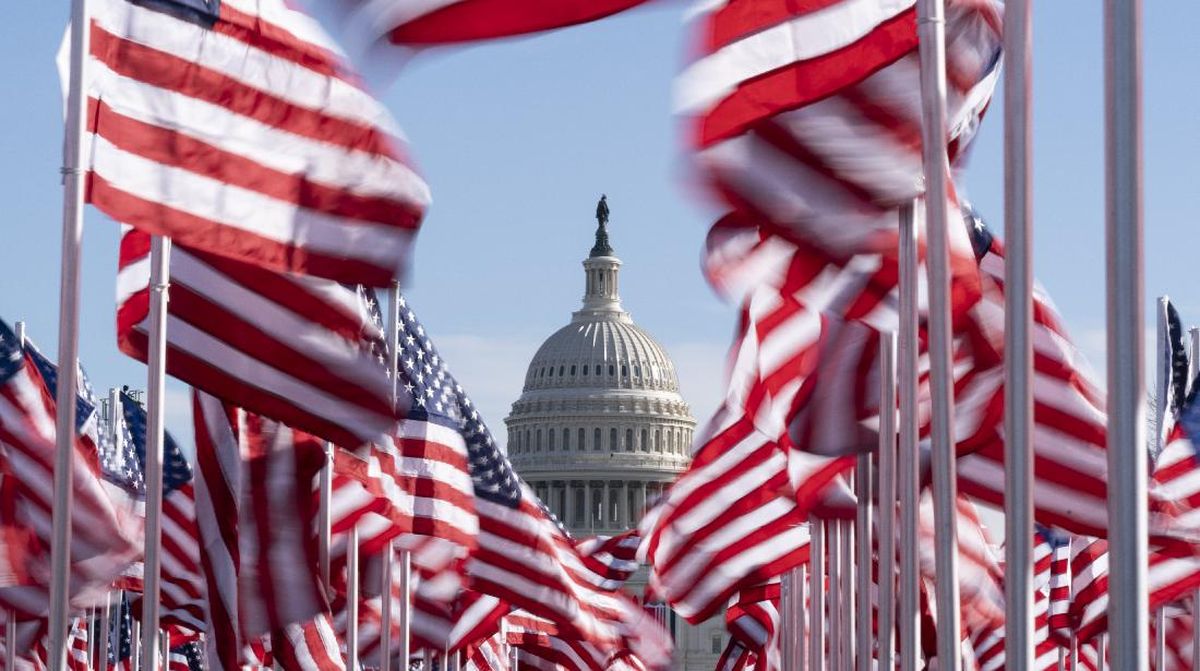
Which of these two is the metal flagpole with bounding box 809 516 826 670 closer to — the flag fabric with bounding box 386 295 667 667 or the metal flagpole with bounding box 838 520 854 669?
the metal flagpole with bounding box 838 520 854 669

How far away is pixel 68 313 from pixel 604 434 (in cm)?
16095

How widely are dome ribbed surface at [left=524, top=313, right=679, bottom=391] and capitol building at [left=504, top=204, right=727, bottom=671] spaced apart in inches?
2.6

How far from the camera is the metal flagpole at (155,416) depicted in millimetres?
14469

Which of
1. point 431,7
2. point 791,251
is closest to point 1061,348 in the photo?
point 791,251

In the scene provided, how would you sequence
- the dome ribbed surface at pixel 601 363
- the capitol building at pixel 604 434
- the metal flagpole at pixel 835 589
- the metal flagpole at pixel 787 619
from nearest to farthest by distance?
the metal flagpole at pixel 835 589, the metal flagpole at pixel 787 619, the capitol building at pixel 604 434, the dome ribbed surface at pixel 601 363

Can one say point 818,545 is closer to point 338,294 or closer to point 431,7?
point 338,294

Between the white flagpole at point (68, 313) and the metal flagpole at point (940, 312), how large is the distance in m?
4.22

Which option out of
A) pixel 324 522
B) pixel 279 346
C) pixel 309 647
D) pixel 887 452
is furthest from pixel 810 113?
pixel 309 647

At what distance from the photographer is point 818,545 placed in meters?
27.3

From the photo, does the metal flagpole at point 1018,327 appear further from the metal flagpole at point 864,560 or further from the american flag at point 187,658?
the american flag at point 187,658

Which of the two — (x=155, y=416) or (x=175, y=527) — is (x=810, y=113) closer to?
(x=155, y=416)

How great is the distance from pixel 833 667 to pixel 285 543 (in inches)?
363

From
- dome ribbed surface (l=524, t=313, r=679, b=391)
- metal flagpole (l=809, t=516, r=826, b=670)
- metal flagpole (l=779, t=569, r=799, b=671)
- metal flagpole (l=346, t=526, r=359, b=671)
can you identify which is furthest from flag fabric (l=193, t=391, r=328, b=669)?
dome ribbed surface (l=524, t=313, r=679, b=391)

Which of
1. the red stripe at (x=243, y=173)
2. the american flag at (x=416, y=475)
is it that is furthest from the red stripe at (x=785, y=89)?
the american flag at (x=416, y=475)
